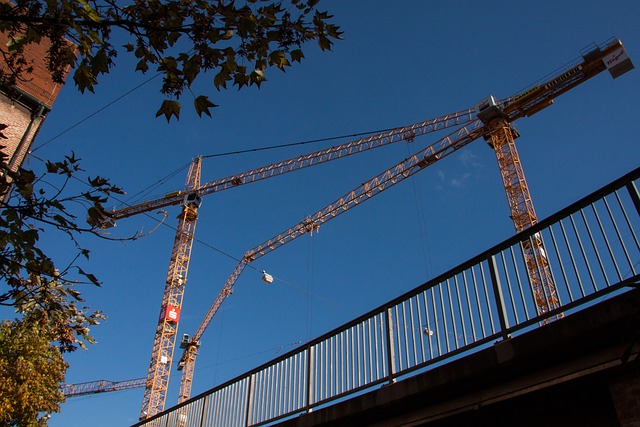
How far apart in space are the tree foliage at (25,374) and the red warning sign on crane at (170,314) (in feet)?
124

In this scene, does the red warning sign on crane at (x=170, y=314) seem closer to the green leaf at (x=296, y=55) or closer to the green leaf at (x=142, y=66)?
the green leaf at (x=142, y=66)

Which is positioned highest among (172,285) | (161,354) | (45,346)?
(172,285)

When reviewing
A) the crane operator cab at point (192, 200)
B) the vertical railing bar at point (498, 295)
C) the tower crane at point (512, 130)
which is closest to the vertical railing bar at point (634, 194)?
the vertical railing bar at point (498, 295)

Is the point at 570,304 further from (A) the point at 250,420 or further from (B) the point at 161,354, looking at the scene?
(B) the point at 161,354

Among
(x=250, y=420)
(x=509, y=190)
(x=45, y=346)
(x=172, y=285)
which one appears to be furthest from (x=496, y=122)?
(x=250, y=420)

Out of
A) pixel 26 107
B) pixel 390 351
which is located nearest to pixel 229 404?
pixel 390 351

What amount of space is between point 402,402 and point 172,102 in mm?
4176

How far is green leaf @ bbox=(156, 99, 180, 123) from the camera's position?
4961mm

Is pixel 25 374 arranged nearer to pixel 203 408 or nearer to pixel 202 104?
pixel 203 408

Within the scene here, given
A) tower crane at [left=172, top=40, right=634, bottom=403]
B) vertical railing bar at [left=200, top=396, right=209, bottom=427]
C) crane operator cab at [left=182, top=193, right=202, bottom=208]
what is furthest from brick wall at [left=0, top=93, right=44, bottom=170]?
crane operator cab at [left=182, top=193, right=202, bottom=208]

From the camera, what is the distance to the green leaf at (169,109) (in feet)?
16.3

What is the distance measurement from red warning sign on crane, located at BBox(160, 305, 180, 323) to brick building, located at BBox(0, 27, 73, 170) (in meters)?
47.3

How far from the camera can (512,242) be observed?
582cm

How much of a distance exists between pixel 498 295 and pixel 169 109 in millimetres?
3905
